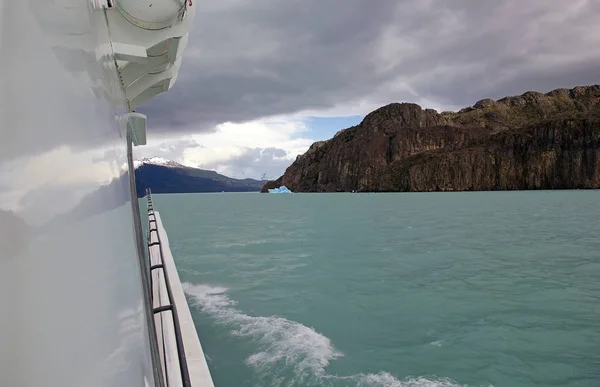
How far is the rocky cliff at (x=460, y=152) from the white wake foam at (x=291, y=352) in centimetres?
13633

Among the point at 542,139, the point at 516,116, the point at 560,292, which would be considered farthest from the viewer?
the point at 516,116

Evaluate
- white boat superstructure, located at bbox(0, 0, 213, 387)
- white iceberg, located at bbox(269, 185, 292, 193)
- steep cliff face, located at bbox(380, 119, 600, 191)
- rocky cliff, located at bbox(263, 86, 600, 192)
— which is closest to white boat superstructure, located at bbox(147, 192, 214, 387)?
white boat superstructure, located at bbox(0, 0, 213, 387)

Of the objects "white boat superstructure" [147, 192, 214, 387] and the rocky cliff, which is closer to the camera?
"white boat superstructure" [147, 192, 214, 387]

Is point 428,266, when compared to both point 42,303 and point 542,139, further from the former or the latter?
point 542,139

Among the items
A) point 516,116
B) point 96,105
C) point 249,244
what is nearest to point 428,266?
point 249,244

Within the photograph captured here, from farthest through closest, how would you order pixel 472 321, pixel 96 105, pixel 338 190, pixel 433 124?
pixel 433 124
pixel 338 190
pixel 472 321
pixel 96 105

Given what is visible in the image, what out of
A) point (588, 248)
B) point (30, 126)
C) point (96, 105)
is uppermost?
point (96, 105)

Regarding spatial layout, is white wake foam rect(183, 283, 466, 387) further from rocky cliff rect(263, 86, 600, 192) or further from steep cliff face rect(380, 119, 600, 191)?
rocky cliff rect(263, 86, 600, 192)

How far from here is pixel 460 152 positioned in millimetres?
141000

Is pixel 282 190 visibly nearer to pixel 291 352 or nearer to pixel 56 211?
pixel 291 352

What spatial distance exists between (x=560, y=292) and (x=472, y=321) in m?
3.73

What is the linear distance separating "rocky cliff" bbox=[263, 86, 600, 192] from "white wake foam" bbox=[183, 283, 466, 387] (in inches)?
5367

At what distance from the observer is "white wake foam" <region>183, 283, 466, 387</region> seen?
6.00 m

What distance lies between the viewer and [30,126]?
60 cm
